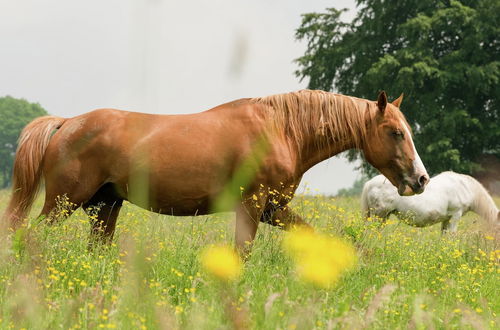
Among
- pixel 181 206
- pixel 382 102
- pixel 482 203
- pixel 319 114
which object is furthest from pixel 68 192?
pixel 482 203

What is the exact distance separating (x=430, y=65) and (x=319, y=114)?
19849 mm

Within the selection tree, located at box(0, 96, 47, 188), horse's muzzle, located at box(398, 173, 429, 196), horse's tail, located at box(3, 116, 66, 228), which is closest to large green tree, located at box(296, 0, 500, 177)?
horse's muzzle, located at box(398, 173, 429, 196)

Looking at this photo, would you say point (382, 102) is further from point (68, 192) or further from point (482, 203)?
point (482, 203)

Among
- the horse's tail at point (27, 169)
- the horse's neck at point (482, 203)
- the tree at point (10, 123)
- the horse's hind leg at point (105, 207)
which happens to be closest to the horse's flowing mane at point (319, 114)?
Result: the horse's hind leg at point (105, 207)

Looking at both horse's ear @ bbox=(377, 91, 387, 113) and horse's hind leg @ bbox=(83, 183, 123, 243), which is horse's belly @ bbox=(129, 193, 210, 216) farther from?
horse's ear @ bbox=(377, 91, 387, 113)

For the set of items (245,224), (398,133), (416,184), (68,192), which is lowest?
(245,224)

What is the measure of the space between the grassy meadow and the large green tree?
16.9m

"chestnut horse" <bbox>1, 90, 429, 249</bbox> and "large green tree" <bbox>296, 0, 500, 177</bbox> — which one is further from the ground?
"chestnut horse" <bbox>1, 90, 429, 249</bbox>

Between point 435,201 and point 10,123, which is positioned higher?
point 435,201

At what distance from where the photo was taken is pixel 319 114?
→ 19.4ft

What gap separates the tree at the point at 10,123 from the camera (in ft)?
248

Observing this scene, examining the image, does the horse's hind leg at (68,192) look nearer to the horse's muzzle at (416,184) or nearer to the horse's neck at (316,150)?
the horse's neck at (316,150)

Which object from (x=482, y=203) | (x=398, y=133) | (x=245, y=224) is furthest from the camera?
(x=482, y=203)

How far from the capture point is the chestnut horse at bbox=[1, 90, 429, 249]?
5.60 metres
